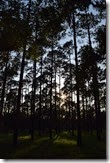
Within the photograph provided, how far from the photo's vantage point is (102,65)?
658 centimetres

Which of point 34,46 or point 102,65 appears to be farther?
point 34,46

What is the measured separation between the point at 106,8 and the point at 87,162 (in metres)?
4.16

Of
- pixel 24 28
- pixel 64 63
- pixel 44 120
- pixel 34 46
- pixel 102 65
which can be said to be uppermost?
pixel 64 63

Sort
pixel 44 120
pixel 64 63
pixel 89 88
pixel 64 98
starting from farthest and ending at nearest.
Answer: pixel 44 120 < pixel 64 98 < pixel 64 63 < pixel 89 88

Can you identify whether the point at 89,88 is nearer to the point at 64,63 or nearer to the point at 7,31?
the point at 7,31

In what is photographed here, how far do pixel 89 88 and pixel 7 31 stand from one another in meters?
3.08

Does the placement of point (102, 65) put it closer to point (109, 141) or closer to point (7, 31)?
point (109, 141)

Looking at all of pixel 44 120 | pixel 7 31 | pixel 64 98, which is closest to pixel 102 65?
pixel 7 31

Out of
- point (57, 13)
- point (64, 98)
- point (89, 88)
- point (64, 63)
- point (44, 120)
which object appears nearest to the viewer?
point (57, 13)

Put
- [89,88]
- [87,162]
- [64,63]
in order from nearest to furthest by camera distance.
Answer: [87,162]
[89,88]
[64,63]

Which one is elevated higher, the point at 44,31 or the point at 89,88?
the point at 44,31

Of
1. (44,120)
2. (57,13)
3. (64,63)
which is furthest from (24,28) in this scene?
(44,120)

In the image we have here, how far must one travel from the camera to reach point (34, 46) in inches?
292

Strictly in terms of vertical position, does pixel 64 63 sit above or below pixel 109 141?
above
